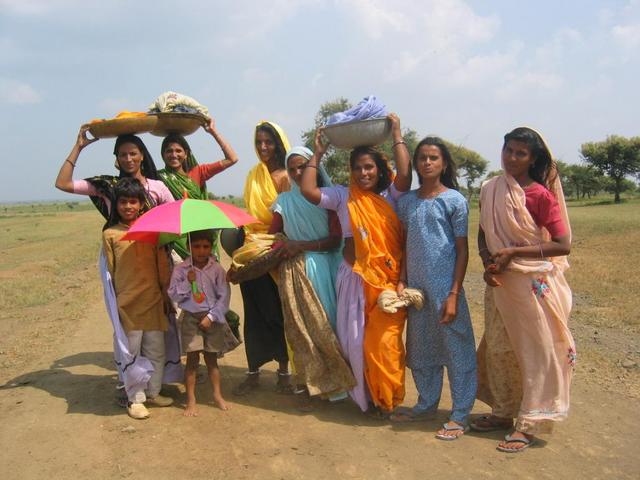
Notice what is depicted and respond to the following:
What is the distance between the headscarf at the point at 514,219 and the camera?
360cm

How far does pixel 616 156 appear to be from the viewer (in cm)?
3519

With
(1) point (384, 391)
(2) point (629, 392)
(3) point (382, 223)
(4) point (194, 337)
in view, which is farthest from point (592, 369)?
(4) point (194, 337)

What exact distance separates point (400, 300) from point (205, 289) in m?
1.53

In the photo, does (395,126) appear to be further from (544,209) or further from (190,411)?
(190,411)

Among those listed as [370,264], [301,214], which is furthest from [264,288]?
[370,264]

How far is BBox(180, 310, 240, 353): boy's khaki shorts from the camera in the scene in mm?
4266

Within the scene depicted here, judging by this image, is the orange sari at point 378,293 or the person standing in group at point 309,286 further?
the person standing in group at point 309,286

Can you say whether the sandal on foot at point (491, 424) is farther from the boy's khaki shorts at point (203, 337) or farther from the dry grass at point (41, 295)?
the dry grass at point (41, 295)

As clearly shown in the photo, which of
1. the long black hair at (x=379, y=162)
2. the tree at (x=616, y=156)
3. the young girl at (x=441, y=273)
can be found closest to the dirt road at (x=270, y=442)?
the young girl at (x=441, y=273)

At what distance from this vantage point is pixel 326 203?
13.6 feet

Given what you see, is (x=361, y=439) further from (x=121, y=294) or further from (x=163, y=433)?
(x=121, y=294)

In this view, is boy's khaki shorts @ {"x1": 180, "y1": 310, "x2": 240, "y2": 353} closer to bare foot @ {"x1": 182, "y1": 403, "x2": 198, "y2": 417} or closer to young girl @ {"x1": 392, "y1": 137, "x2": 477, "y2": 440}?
bare foot @ {"x1": 182, "y1": 403, "x2": 198, "y2": 417}

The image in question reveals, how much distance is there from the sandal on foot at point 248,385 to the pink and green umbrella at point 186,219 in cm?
149

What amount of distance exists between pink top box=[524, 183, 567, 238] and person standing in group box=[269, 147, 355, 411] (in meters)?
1.49
